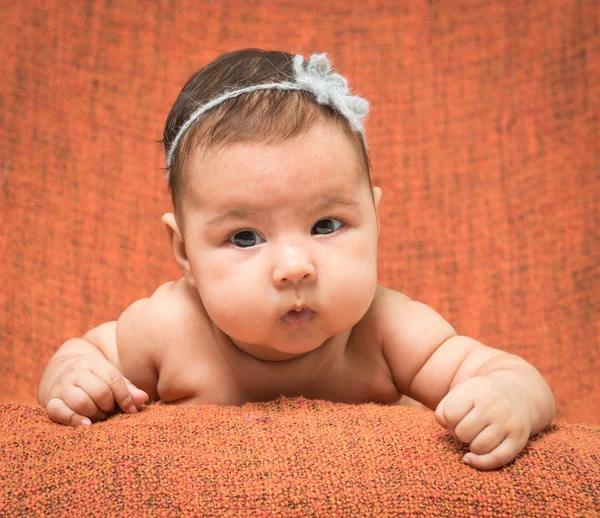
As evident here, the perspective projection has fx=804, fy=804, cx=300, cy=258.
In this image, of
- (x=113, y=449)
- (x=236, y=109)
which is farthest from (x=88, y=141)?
(x=113, y=449)

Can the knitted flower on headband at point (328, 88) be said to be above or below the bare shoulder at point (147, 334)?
above

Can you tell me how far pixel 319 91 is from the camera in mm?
1055

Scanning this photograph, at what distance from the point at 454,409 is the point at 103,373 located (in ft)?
1.50

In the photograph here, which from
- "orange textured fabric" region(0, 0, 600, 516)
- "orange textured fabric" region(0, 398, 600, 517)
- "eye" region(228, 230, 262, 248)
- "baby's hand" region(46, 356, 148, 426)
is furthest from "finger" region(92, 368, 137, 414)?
"orange textured fabric" region(0, 0, 600, 516)

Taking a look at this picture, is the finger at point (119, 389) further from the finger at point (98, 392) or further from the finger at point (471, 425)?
the finger at point (471, 425)

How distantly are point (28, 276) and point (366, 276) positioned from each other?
3.17ft

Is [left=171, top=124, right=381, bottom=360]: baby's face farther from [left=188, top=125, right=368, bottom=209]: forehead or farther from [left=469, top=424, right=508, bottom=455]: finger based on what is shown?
[left=469, top=424, right=508, bottom=455]: finger

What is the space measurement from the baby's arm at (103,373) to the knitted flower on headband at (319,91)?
0.30m

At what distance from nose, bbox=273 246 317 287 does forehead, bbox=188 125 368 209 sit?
0.22ft

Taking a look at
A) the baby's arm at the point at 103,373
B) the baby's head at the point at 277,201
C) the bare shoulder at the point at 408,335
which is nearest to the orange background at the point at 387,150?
the baby's arm at the point at 103,373

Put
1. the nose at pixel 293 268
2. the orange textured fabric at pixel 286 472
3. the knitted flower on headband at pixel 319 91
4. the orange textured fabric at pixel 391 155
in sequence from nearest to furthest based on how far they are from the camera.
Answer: the orange textured fabric at pixel 286 472, the nose at pixel 293 268, the knitted flower on headband at pixel 319 91, the orange textured fabric at pixel 391 155

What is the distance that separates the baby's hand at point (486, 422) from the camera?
2.62 ft

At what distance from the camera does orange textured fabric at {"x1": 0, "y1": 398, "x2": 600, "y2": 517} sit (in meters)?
0.75

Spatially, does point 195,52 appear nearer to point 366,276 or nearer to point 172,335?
point 172,335
